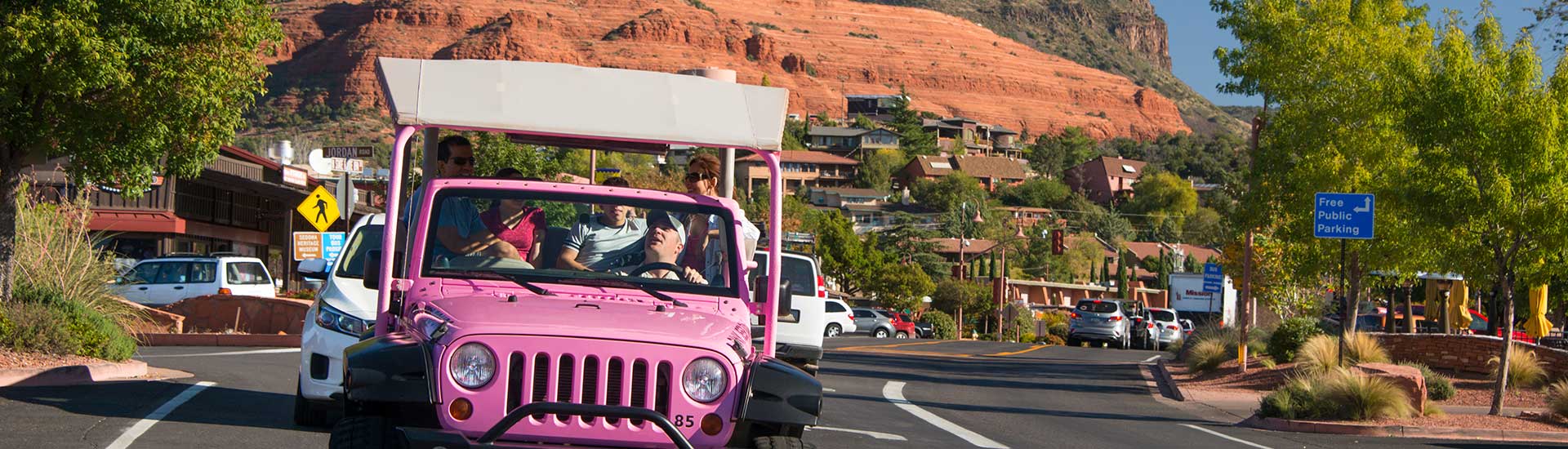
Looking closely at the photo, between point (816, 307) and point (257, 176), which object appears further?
point (257, 176)

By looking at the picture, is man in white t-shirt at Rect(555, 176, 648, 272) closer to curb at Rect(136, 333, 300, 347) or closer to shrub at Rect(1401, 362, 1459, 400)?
curb at Rect(136, 333, 300, 347)

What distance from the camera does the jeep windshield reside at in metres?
7.04

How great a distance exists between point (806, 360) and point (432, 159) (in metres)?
7.44

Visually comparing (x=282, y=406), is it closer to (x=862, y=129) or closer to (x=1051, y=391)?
(x=1051, y=391)

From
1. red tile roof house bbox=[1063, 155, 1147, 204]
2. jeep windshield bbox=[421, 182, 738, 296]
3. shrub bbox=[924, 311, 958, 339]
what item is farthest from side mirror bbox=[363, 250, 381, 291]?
red tile roof house bbox=[1063, 155, 1147, 204]

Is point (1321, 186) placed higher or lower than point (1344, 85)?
lower

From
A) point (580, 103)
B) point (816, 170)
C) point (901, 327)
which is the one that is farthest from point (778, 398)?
point (816, 170)

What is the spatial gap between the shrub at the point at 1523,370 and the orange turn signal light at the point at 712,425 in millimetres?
19477

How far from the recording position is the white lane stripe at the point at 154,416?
971cm

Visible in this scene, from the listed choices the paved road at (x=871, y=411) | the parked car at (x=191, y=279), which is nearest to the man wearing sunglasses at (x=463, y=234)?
the paved road at (x=871, y=411)

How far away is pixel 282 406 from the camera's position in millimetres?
12367

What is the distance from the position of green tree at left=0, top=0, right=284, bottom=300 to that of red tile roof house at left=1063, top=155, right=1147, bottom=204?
149 metres

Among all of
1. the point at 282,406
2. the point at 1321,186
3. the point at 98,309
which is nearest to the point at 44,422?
the point at 282,406

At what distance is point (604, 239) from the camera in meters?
7.44
